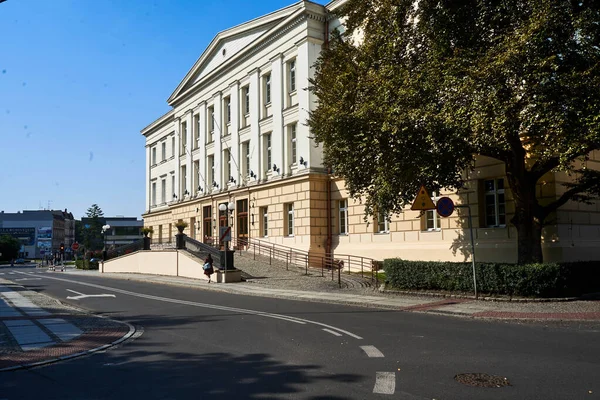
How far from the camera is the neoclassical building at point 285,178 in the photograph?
22.2 metres

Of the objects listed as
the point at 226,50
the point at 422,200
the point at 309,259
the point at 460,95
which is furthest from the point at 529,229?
the point at 226,50

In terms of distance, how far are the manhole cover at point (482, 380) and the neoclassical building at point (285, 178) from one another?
1459 cm

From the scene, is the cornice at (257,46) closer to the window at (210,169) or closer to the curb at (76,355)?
the window at (210,169)

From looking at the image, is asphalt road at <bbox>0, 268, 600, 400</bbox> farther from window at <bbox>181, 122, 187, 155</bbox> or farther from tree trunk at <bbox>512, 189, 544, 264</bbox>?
window at <bbox>181, 122, 187, 155</bbox>

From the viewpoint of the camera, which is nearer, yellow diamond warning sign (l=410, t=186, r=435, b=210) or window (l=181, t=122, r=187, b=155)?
yellow diamond warning sign (l=410, t=186, r=435, b=210)

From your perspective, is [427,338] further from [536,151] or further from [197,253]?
[197,253]

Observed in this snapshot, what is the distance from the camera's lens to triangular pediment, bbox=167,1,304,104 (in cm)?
3519

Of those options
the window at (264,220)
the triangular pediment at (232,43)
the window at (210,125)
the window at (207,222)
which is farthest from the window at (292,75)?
the window at (207,222)

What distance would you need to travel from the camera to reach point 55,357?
29.1 feet

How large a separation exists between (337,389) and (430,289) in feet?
40.9

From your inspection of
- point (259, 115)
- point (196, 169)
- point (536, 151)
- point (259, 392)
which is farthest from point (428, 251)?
point (196, 169)

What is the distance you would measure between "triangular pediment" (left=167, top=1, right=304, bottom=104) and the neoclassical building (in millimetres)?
91

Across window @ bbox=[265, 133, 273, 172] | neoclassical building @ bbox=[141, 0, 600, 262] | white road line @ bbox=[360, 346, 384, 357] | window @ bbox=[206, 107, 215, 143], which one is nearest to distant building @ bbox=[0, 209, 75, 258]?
neoclassical building @ bbox=[141, 0, 600, 262]

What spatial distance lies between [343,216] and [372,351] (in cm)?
2277
